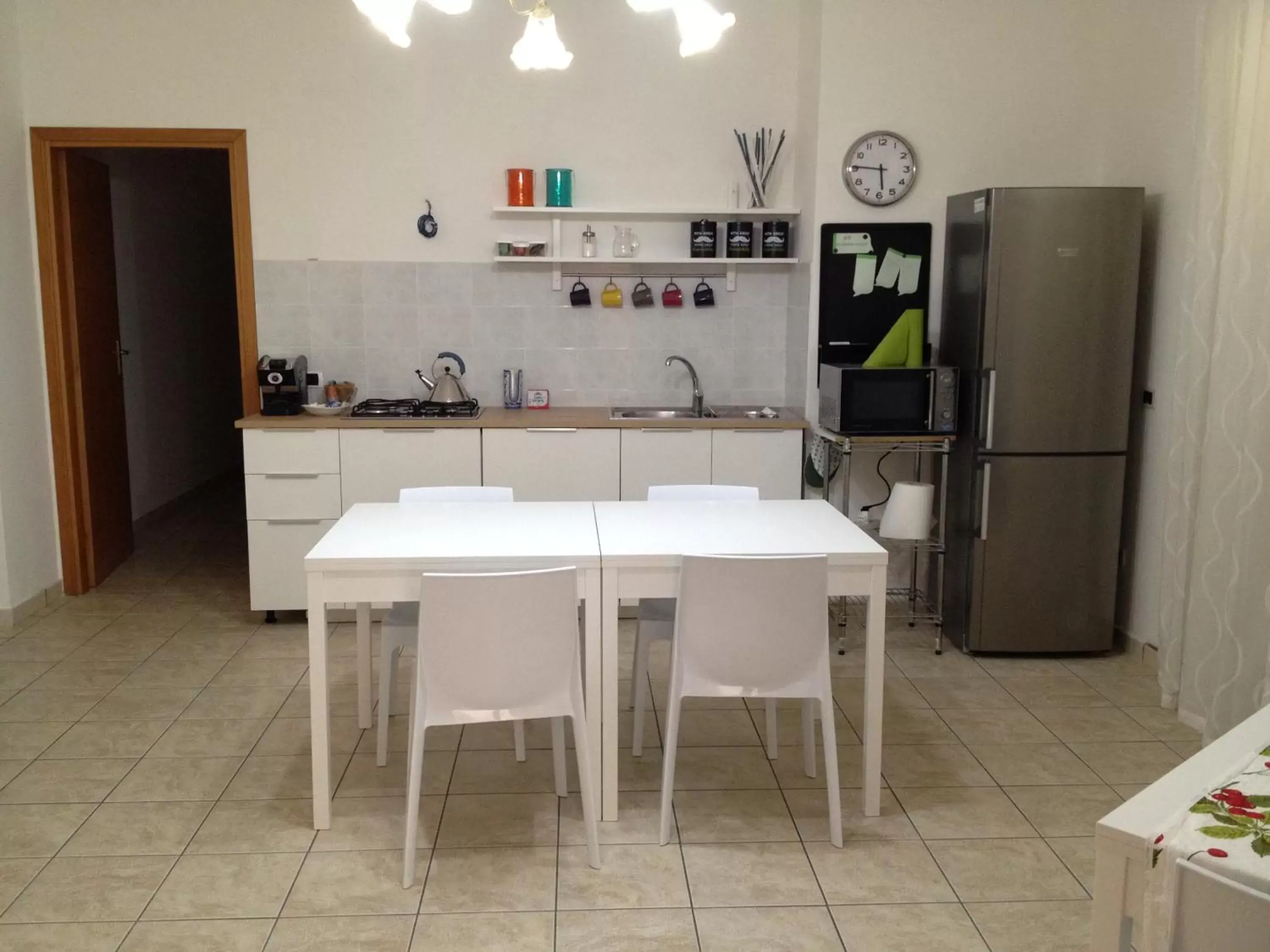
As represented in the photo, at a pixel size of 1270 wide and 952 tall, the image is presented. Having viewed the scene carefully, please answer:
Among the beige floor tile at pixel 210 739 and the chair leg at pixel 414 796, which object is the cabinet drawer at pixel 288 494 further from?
the chair leg at pixel 414 796

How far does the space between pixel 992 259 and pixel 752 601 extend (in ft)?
6.72

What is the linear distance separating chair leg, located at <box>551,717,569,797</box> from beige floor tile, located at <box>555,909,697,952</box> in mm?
596

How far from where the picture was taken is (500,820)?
9.61 ft

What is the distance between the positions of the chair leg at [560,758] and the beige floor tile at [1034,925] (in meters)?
1.13

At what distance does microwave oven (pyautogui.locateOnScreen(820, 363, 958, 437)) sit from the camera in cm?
425

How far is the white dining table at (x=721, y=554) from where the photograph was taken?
2.81 metres

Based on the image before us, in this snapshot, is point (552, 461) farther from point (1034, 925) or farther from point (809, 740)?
point (1034, 925)

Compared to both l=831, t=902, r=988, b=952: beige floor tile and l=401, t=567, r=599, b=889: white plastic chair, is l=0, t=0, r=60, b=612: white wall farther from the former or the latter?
l=831, t=902, r=988, b=952: beige floor tile

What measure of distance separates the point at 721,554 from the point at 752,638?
0.76 feet

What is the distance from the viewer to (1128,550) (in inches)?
171

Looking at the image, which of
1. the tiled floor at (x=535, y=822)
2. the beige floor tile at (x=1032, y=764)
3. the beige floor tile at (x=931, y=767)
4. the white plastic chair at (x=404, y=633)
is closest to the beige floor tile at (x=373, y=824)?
the tiled floor at (x=535, y=822)

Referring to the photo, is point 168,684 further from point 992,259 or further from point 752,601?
point 992,259

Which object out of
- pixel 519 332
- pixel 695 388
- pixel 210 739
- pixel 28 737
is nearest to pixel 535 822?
pixel 210 739

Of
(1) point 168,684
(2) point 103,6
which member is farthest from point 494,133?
(1) point 168,684
